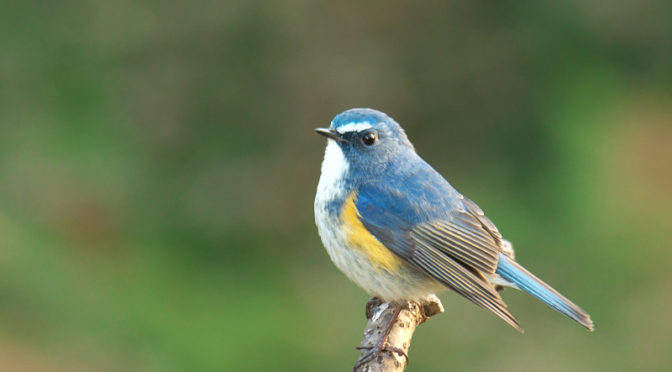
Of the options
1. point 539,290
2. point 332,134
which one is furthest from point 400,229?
point 539,290

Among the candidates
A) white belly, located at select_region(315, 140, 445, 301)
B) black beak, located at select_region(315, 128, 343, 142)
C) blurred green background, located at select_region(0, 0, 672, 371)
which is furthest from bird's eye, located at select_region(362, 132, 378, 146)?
blurred green background, located at select_region(0, 0, 672, 371)

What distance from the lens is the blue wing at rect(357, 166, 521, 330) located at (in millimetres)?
3742

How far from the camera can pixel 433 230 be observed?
152 inches

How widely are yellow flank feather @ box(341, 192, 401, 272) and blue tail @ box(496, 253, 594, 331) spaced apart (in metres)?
0.47

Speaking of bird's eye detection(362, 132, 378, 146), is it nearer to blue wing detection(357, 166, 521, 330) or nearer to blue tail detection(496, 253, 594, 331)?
blue wing detection(357, 166, 521, 330)

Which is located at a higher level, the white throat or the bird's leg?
the white throat

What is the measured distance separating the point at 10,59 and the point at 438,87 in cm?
316

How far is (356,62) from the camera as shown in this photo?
7.16m

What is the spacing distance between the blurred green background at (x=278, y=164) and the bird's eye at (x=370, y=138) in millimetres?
→ 2104

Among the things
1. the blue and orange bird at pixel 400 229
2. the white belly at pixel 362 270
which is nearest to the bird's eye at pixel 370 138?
the blue and orange bird at pixel 400 229

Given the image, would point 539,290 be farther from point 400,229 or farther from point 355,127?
point 355,127

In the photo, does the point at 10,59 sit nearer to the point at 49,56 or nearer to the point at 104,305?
the point at 49,56

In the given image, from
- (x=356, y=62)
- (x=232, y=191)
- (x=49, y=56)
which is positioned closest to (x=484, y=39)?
(x=356, y=62)

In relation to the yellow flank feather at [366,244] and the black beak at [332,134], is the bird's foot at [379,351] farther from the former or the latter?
the black beak at [332,134]
